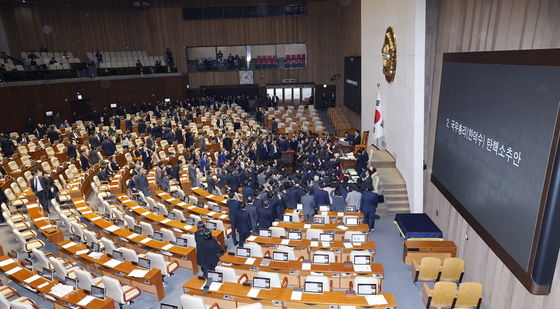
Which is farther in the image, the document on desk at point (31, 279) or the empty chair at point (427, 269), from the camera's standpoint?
Result: the empty chair at point (427, 269)

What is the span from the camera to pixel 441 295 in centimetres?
755

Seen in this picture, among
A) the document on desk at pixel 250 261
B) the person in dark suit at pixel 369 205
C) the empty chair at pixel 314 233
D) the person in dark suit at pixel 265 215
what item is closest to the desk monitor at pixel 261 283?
the document on desk at pixel 250 261

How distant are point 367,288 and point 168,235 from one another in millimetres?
5614

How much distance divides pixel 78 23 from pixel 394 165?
27.2 metres

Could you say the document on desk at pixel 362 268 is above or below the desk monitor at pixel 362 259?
below

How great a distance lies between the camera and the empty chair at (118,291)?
766 cm

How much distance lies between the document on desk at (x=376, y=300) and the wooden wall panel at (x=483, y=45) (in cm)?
238

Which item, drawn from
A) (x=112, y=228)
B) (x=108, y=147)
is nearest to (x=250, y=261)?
(x=112, y=228)

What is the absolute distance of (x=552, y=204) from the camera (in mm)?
5102

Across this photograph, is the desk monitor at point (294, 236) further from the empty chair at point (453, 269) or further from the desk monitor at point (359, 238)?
the empty chair at point (453, 269)

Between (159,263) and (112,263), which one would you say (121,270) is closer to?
(112,263)

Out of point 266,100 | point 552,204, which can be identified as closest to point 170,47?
point 266,100

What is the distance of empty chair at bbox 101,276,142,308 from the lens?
25.1ft

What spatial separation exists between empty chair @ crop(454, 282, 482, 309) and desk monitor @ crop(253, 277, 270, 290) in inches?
153
